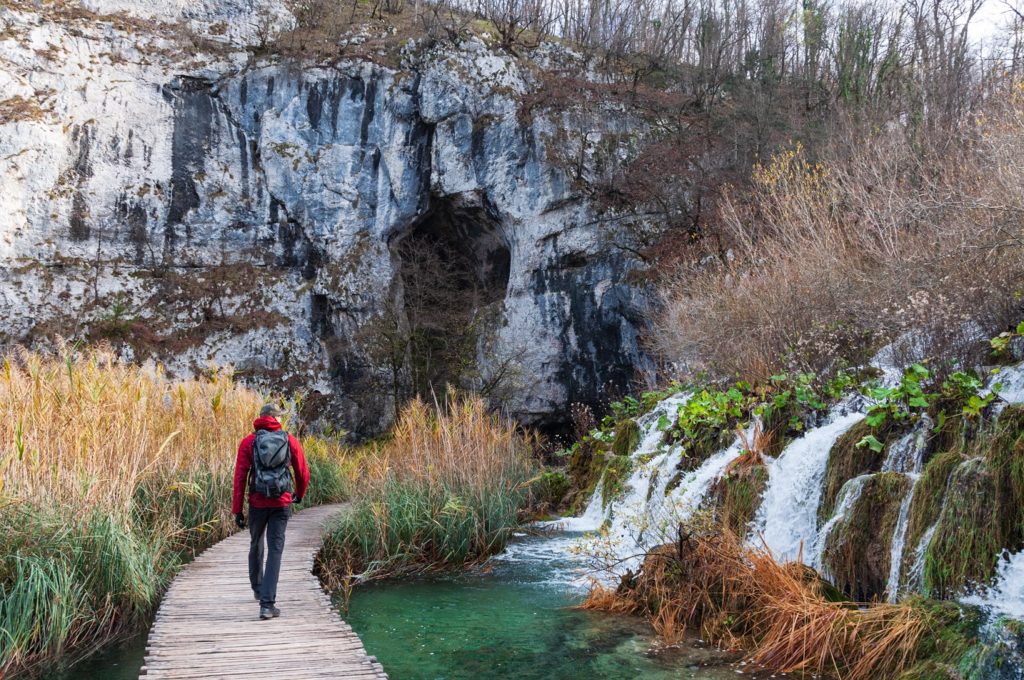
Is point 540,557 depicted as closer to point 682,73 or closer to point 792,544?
point 792,544

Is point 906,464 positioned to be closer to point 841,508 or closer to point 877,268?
point 841,508

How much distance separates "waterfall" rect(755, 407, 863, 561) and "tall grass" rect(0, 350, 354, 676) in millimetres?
4674

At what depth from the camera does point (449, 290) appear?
22.3 m

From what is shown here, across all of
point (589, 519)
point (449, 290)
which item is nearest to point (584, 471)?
point (589, 519)

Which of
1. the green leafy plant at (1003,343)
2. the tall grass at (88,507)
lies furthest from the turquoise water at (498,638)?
the green leafy plant at (1003,343)

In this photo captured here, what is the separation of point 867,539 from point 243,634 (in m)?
4.15

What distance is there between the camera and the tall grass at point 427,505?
7.41 m

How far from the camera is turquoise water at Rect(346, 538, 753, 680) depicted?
16.3 ft

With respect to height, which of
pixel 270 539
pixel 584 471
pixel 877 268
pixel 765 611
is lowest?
pixel 584 471

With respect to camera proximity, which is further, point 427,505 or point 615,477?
point 615,477

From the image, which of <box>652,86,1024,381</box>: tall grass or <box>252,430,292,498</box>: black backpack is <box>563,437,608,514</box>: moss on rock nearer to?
<box>652,86,1024,381</box>: tall grass

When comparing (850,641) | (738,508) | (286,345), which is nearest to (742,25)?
(286,345)

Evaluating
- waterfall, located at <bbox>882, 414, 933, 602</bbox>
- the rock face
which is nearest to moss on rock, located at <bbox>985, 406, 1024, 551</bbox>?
waterfall, located at <bbox>882, 414, 933, 602</bbox>

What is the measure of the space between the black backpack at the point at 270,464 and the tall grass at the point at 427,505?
2533 millimetres
